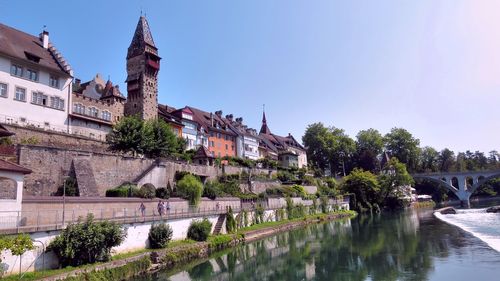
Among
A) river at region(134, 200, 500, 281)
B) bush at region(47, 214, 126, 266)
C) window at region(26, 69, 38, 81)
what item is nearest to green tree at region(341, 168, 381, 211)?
river at region(134, 200, 500, 281)

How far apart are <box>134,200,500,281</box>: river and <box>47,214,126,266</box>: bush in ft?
10.4

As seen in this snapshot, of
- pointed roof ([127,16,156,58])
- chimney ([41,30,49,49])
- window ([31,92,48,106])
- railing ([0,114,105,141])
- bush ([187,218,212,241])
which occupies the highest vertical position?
pointed roof ([127,16,156,58])

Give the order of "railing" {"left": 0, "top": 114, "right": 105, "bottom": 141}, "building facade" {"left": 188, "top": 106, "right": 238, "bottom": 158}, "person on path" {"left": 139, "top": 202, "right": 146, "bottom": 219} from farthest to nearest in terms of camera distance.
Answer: "building facade" {"left": 188, "top": 106, "right": 238, "bottom": 158} < "railing" {"left": 0, "top": 114, "right": 105, "bottom": 141} < "person on path" {"left": 139, "top": 202, "right": 146, "bottom": 219}

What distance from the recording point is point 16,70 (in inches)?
1501

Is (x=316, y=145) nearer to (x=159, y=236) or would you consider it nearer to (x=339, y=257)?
(x=339, y=257)

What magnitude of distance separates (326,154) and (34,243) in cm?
9095

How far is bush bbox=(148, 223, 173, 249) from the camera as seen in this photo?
2694 cm

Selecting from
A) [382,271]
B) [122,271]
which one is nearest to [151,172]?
[122,271]

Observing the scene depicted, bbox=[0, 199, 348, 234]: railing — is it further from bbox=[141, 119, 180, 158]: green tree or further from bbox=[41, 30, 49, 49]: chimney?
bbox=[41, 30, 49, 49]: chimney

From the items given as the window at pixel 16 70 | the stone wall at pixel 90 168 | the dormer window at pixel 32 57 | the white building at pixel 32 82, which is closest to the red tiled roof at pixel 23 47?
the white building at pixel 32 82

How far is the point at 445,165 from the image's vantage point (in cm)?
13662

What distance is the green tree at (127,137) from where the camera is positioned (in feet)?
134

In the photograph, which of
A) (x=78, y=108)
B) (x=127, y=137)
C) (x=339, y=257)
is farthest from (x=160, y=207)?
(x=78, y=108)

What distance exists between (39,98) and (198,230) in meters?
22.5
